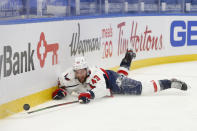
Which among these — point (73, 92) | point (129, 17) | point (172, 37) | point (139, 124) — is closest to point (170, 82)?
point (73, 92)

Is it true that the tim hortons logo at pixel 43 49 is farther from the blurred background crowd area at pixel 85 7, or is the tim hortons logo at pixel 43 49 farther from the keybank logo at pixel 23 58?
the blurred background crowd area at pixel 85 7

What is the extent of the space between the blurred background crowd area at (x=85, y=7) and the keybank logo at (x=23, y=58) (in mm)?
379

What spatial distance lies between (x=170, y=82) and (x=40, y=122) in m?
2.21

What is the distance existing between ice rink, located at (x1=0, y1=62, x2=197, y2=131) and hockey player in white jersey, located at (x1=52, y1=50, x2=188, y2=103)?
0.32ft

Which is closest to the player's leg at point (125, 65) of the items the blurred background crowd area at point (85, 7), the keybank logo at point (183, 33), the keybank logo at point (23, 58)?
the blurred background crowd area at point (85, 7)

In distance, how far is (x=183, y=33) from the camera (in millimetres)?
10078

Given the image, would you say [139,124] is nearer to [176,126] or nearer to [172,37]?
[176,126]

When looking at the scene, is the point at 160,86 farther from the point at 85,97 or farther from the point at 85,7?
the point at 85,7

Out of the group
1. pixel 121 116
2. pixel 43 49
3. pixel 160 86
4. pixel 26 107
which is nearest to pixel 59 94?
pixel 43 49

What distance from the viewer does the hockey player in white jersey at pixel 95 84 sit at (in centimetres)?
538

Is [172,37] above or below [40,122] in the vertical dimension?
above

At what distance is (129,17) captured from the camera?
28.1 ft

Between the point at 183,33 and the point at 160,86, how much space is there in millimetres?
4419

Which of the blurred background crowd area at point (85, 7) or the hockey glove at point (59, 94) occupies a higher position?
the blurred background crowd area at point (85, 7)
